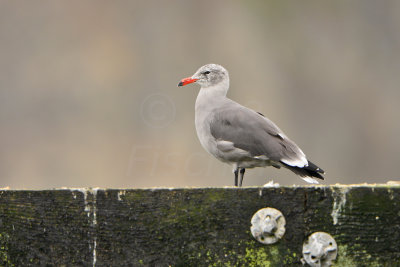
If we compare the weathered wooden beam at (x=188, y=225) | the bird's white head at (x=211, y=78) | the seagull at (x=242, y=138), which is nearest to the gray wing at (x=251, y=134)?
the seagull at (x=242, y=138)

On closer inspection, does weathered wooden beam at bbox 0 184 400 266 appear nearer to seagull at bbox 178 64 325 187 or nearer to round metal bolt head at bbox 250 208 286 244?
round metal bolt head at bbox 250 208 286 244

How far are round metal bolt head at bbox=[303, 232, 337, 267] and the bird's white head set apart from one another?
2365 mm

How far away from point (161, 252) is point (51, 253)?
270 mm

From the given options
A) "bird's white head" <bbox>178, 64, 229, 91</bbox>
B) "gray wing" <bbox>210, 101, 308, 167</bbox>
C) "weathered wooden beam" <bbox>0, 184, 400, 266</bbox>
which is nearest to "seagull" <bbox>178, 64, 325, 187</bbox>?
"gray wing" <bbox>210, 101, 308, 167</bbox>

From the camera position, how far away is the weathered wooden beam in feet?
4.31

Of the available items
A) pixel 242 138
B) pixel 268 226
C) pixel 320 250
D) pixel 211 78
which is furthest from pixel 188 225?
pixel 211 78

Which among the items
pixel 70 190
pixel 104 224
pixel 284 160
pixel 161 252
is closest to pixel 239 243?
pixel 161 252

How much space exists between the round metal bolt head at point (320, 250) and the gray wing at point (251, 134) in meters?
1.77

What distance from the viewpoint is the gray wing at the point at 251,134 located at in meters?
3.14

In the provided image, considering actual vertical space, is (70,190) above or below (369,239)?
above

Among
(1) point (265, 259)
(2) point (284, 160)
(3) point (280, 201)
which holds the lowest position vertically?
(1) point (265, 259)

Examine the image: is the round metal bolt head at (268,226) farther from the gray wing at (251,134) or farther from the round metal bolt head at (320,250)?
the gray wing at (251,134)

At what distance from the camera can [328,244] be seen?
1.31 m

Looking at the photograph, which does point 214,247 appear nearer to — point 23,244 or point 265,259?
point 265,259
